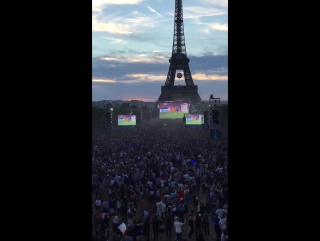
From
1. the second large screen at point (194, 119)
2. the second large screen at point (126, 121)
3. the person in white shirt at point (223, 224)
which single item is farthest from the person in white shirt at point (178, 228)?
the second large screen at point (126, 121)

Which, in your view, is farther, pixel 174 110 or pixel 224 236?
pixel 174 110

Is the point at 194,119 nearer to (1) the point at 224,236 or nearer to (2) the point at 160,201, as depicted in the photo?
(2) the point at 160,201

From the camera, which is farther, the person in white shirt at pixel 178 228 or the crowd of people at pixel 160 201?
the crowd of people at pixel 160 201

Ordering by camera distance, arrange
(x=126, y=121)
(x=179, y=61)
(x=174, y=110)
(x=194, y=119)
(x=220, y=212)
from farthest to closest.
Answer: (x=179, y=61) < (x=174, y=110) < (x=126, y=121) < (x=194, y=119) < (x=220, y=212)

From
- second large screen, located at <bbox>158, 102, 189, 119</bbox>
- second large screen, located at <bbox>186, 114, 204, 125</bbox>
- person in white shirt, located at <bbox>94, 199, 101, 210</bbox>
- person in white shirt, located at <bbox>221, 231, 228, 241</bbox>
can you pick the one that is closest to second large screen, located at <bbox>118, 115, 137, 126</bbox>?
second large screen, located at <bbox>186, 114, 204, 125</bbox>

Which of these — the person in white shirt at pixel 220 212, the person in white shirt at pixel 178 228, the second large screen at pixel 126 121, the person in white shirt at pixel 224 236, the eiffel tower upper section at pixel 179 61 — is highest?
the eiffel tower upper section at pixel 179 61

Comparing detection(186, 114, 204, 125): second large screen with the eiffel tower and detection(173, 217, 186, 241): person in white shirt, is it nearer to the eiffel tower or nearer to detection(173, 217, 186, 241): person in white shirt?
the eiffel tower

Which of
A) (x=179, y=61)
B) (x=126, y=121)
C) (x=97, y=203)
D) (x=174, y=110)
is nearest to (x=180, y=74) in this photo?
(x=179, y=61)

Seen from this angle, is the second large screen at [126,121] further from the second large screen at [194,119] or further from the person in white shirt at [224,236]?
the person in white shirt at [224,236]

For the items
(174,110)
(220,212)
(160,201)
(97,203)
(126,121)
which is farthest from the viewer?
(174,110)

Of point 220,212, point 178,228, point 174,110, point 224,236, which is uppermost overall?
point 174,110
